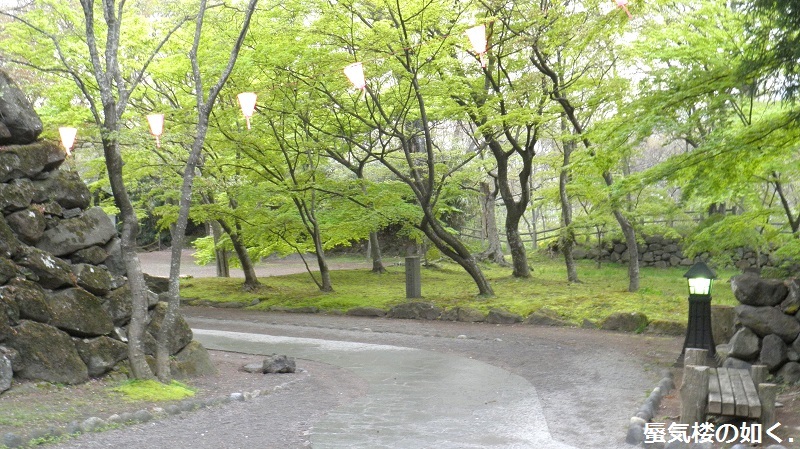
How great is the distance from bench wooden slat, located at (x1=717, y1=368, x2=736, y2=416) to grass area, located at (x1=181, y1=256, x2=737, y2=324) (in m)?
6.35

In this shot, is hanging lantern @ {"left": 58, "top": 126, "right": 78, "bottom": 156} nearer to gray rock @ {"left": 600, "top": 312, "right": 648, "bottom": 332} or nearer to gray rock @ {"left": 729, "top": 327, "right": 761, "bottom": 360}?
gray rock @ {"left": 729, "top": 327, "right": 761, "bottom": 360}

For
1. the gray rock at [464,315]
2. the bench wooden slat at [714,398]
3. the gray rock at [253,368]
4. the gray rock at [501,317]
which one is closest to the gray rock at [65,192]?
the gray rock at [253,368]

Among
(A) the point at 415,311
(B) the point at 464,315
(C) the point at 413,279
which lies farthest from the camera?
(C) the point at 413,279

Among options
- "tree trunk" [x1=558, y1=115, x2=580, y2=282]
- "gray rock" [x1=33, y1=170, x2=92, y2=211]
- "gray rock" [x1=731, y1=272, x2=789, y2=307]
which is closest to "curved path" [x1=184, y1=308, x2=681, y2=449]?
"gray rock" [x1=731, y1=272, x2=789, y2=307]

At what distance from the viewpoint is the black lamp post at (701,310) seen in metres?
8.33

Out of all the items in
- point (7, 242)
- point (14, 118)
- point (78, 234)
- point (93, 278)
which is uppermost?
point (14, 118)

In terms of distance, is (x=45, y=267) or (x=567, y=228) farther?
(x=567, y=228)

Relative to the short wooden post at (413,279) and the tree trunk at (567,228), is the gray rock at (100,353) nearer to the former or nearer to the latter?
the short wooden post at (413,279)

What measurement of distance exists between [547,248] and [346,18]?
51.5ft

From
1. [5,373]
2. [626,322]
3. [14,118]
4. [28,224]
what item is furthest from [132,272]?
[626,322]

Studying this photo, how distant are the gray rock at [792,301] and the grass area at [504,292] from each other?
4.87 metres

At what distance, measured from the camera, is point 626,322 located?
12.1 m

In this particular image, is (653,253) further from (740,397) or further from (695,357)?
(740,397)

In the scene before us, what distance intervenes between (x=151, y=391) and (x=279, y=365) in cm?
206
